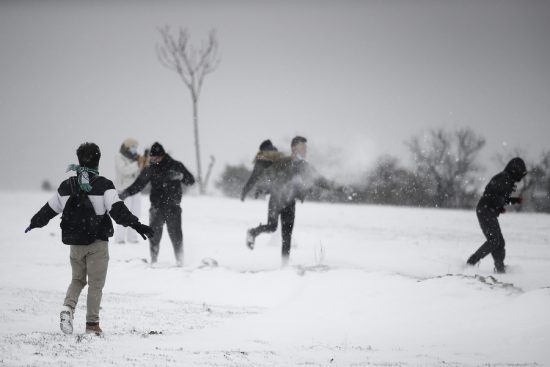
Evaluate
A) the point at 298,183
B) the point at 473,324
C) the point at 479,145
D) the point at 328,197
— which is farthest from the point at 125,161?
the point at 479,145

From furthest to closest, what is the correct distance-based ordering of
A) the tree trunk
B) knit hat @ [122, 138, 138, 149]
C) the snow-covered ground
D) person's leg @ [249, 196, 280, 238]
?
the tree trunk
knit hat @ [122, 138, 138, 149]
person's leg @ [249, 196, 280, 238]
the snow-covered ground

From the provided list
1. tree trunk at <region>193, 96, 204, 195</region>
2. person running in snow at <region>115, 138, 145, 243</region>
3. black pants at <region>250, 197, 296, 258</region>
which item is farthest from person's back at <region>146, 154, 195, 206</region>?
tree trunk at <region>193, 96, 204, 195</region>

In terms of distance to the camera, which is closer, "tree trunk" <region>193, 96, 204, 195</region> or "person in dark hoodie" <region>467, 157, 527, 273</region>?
"person in dark hoodie" <region>467, 157, 527, 273</region>

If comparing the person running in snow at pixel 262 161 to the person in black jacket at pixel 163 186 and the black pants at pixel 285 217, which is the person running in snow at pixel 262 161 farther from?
the person in black jacket at pixel 163 186

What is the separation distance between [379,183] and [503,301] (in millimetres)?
23349

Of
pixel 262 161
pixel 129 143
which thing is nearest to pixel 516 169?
pixel 262 161

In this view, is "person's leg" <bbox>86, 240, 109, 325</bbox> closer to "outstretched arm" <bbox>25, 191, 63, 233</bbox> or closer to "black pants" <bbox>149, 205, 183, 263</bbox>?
"outstretched arm" <bbox>25, 191, 63, 233</bbox>

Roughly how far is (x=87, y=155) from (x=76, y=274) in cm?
114

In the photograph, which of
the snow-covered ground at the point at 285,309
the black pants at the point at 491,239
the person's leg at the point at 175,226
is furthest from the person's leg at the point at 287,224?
the black pants at the point at 491,239

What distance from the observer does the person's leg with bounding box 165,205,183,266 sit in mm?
8508

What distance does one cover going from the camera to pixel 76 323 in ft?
17.9

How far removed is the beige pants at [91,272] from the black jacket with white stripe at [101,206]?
0.15 metres

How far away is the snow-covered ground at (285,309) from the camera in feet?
14.2

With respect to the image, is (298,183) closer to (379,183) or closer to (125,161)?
(125,161)
